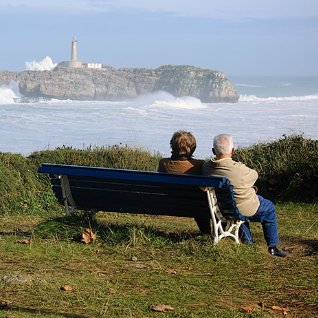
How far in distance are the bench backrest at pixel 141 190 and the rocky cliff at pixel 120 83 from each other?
125078 millimetres

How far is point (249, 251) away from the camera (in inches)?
276

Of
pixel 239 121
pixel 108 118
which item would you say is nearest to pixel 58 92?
pixel 108 118

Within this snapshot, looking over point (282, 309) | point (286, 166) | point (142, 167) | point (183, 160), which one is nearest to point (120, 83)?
point (142, 167)

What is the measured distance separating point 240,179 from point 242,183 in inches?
1.7

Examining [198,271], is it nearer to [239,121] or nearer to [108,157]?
[108,157]

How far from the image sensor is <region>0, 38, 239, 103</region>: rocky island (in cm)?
13900

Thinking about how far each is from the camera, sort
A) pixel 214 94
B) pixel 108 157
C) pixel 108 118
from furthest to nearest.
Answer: pixel 214 94, pixel 108 118, pixel 108 157

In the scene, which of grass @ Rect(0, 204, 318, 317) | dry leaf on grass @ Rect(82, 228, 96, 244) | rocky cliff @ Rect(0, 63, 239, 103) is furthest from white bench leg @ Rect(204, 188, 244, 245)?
rocky cliff @ Rect(0, 63, 239, 103)

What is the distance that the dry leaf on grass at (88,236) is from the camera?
7463 mm

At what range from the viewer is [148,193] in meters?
7.31

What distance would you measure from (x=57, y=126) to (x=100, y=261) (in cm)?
5612

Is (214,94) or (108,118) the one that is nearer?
(108,118)

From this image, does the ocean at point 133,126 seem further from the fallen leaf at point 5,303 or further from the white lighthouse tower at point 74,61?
the white lighthouse tower at point 74,61

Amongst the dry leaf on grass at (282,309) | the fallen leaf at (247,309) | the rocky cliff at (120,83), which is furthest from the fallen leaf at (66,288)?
the rocky cliff at (120,83)
